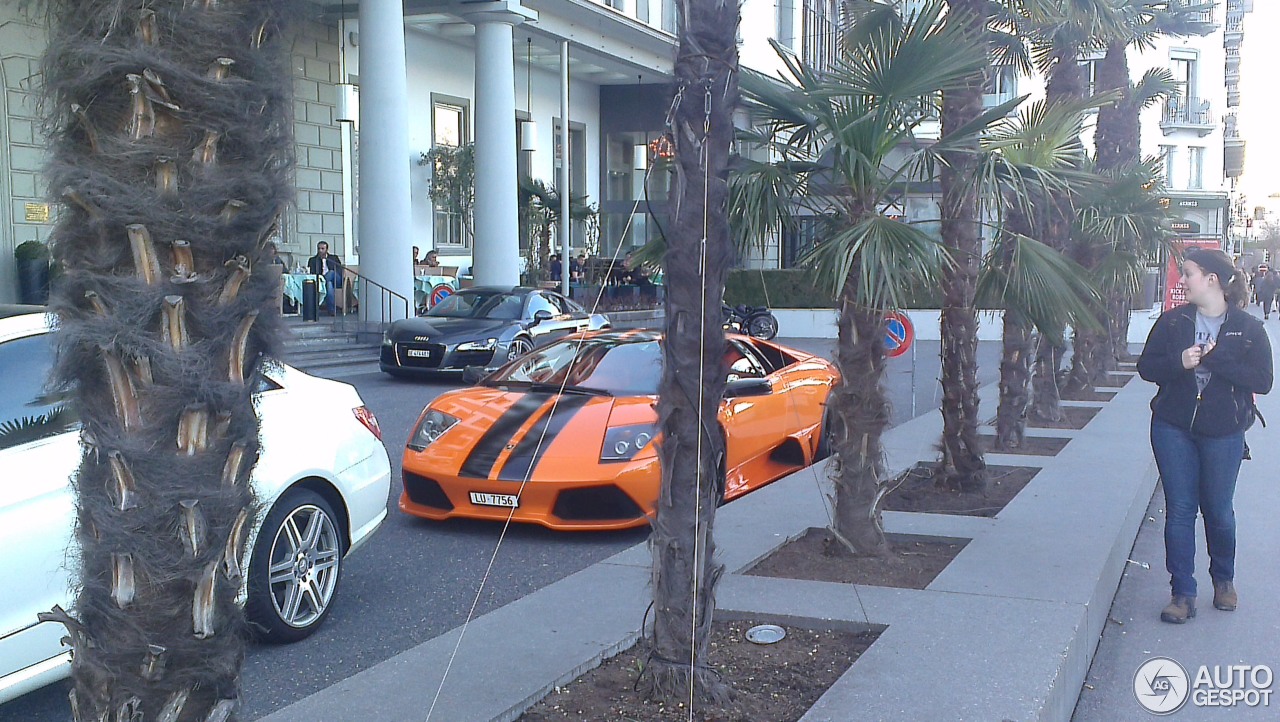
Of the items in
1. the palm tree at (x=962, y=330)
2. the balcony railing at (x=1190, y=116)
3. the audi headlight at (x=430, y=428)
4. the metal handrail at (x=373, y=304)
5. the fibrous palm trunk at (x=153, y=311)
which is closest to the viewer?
the fibrous palm trunk at (x=153, y=311)

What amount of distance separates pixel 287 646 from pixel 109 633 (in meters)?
3.36

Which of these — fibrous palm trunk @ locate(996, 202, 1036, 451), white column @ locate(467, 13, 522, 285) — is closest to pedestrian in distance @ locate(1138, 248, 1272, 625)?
fibrous palm trunk @ locate(996, 202, 1036, 451)

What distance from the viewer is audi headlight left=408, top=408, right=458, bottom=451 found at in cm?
807

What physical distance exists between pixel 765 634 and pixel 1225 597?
276 cm

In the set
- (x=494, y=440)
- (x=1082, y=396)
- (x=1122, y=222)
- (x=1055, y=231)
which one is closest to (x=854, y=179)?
(x=494, y=440)

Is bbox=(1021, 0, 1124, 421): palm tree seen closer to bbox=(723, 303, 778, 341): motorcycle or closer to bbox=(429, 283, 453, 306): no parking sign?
bbox=(723, 303, 778, 341): motorcycle

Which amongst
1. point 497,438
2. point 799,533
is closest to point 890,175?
point 799,533

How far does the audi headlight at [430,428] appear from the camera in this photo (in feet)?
26.5

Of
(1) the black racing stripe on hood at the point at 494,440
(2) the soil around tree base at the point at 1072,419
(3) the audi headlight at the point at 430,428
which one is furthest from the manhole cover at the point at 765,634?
(2) the soil around tree base at the point at 1072,419

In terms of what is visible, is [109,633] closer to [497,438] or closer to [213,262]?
[213,262]

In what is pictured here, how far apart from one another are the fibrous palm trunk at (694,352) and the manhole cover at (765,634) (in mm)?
879

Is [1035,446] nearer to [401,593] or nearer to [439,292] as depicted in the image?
[401,593]

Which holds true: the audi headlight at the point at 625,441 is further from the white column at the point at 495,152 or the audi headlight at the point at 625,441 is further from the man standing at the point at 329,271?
the white column at the point at 495,152

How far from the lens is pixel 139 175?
2291 millimetres
